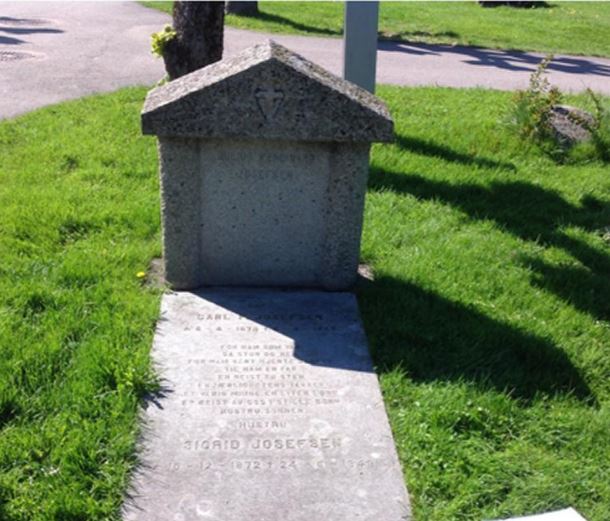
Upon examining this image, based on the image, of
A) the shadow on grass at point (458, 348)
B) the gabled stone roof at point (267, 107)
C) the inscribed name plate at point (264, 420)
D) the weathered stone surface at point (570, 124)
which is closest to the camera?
the inscribed name plate at point (264, 420)

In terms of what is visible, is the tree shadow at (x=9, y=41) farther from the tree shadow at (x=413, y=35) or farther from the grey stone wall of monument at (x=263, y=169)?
the grey stone wall of monument at (x=263, y=169)

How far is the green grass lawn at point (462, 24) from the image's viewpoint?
1480 centimetres

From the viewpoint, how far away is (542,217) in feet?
19.7

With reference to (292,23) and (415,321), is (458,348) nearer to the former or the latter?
(415,321)

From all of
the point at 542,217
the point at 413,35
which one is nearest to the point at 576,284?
the point at 542,217

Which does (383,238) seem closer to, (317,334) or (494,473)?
(317,334)

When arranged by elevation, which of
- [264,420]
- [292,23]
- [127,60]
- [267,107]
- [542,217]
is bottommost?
[264,420]

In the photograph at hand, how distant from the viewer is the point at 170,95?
13.5 ft

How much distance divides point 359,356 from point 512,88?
774 cm

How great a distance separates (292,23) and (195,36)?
27.9 ft

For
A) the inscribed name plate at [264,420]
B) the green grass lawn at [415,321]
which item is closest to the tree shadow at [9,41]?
the green grass lawn at [415,321]

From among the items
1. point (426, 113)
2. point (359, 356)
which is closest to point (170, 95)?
point (359, 356)

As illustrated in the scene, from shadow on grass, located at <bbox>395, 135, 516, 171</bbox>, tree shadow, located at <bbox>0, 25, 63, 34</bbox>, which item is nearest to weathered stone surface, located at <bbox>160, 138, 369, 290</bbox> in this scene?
shadow on grass, located at <bbox>395, 135, 516, 171</bbox>

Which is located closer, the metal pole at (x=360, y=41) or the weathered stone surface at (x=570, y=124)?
the metal pole at (x=360, y=41)
